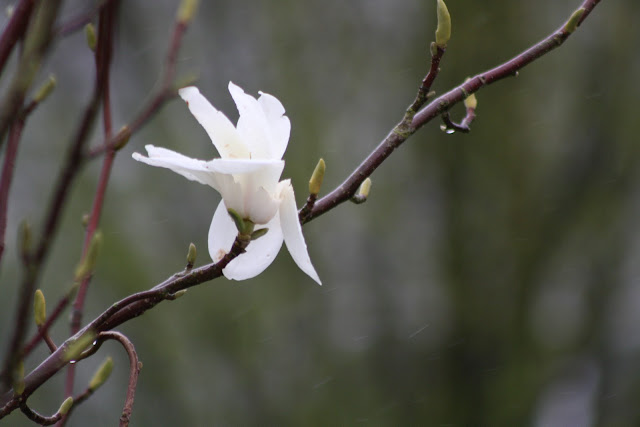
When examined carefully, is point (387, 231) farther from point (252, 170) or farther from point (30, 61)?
point (30, 61)

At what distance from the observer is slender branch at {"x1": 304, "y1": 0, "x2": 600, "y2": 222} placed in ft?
2.17

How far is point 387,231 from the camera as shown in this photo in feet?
10.1

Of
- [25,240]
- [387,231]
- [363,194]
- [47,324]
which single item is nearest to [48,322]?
[47,324]

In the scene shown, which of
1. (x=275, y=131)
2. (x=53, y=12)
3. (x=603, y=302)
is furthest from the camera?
(x=603, y=302)

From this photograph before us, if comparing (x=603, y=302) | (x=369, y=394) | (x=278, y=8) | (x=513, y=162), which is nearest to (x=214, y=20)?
(x=278, y=8)

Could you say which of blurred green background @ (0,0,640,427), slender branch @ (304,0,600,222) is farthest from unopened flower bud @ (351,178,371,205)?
blurred green background @ (0,0,640,427)

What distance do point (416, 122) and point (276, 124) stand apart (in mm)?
133

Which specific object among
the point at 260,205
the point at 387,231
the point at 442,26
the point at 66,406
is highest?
the point at 442,26

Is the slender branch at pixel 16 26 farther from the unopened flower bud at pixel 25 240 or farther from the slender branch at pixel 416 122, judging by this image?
the slender branch at pixel 416 122

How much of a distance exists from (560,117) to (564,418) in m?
1.29

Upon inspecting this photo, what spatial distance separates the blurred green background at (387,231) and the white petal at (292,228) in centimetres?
221

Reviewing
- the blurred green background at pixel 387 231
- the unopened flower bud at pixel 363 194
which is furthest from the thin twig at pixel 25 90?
the blurred green background at pixel 387 231

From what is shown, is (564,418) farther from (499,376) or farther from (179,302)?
(179,302)

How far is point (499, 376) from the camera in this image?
2.99 m
